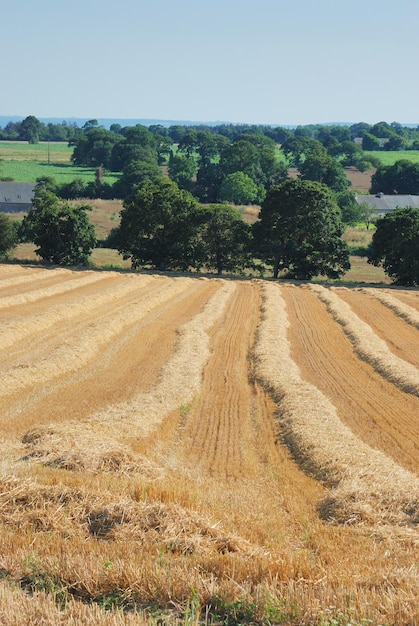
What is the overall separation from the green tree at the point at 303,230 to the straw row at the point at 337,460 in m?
38.4

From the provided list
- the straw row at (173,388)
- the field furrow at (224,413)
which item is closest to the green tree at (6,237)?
the straw row at (173,388)

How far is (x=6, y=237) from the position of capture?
2458 inches

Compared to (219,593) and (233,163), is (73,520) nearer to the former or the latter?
(219,593)

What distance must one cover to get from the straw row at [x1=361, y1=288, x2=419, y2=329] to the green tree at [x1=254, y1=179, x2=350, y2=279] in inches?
425

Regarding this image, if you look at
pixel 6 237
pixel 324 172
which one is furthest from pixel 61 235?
pixel 324 172

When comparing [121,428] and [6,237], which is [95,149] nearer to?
[6,237]

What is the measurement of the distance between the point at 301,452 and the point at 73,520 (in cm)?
671

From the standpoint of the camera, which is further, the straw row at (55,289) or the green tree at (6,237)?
the green tree at (6,237)

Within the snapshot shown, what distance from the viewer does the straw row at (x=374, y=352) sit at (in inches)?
855

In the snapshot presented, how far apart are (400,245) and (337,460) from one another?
47.2 meters

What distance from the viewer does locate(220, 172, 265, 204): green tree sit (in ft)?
400

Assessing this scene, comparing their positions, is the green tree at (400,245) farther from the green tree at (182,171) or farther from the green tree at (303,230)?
the green tree at (182,171)

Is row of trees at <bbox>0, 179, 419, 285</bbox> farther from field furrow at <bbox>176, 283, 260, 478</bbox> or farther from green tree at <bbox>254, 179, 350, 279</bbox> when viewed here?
field furrow at <bbox>176, 283, 260, 478</bbox>

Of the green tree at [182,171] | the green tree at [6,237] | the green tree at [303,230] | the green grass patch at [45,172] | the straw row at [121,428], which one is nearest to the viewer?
the straw row at [121,428]
